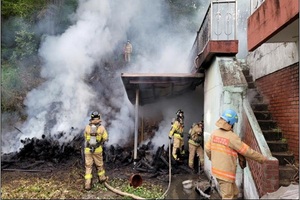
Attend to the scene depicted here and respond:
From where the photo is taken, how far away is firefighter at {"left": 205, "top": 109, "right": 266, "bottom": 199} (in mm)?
4762

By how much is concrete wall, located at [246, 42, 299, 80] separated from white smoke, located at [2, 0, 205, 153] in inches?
230

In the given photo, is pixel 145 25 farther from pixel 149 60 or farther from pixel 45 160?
pixel 45 160

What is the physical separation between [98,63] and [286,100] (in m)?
18.0

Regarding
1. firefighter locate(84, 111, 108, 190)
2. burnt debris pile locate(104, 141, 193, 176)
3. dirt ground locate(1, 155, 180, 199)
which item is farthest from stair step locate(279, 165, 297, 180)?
firefighter locate(84, 111, 108, 190)

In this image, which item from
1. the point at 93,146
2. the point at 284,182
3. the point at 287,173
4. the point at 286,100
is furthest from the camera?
the point at 93,146

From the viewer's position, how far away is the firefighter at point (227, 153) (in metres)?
4.76

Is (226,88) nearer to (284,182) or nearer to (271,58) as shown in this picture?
(271,58)

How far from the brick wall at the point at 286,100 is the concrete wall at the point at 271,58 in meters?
0.15

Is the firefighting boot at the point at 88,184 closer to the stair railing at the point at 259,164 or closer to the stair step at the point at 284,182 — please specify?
the stair railing at the point at 259,164

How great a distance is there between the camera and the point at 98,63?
22.6 meters

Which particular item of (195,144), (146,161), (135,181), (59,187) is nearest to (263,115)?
(195,144)

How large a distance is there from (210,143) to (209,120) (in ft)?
10.9

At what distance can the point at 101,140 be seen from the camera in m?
7.99

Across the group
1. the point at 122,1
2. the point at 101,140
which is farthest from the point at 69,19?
the point at 101,140
